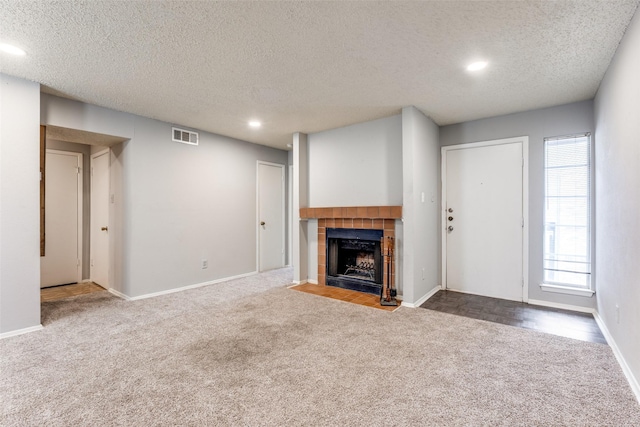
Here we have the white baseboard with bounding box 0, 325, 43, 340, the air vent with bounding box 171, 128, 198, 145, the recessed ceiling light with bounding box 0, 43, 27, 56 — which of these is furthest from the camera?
the air vent with bounding box 171, 128, 198, 145

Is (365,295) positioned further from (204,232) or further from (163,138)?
(163,138)

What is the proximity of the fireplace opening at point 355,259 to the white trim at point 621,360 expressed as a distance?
85.4 inches

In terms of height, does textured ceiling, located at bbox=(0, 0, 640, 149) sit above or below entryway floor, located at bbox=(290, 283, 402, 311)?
above

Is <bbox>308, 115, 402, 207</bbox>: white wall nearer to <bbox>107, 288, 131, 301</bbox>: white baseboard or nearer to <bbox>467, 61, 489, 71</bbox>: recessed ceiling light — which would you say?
<bbox>467, 61, 489, 71</bbox>: recessed ceiling light

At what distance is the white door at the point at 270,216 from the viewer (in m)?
5.43

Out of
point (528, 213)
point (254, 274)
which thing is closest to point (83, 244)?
point (254, 274)

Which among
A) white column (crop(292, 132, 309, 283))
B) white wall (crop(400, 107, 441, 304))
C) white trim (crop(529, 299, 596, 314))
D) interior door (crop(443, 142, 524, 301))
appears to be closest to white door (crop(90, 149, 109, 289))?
white column (crop(292, 132, 309, 283))

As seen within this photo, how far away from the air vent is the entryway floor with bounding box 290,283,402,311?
Answer: 105 inches

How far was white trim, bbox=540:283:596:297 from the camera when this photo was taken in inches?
127

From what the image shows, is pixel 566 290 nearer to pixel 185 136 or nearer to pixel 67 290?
pixel 185 136

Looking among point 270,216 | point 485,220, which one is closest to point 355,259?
point 485,220

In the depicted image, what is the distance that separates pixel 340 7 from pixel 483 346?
2729mm

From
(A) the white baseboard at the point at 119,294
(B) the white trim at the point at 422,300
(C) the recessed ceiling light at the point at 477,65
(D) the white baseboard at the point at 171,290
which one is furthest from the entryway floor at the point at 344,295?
(C) the recessed ceiling light at the point at 477,65

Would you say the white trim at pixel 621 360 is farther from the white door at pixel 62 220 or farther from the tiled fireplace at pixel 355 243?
the white door at pixel 62 220
